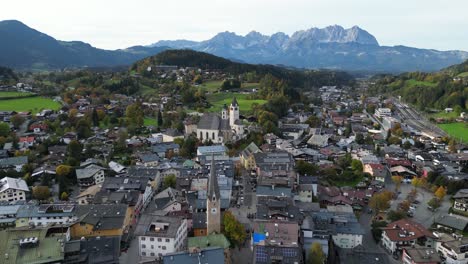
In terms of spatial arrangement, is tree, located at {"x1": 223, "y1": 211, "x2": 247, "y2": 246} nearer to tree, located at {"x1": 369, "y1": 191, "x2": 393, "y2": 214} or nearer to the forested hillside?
tree, located at {"x1": 369, "y1": 191, "x2": 393, "y2": 214}

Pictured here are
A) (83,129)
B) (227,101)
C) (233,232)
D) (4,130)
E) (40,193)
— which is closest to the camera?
(233,232)

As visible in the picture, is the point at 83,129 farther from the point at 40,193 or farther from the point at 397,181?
the point at 397,181

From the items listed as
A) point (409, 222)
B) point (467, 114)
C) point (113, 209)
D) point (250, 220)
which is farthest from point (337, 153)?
point (467, 114)

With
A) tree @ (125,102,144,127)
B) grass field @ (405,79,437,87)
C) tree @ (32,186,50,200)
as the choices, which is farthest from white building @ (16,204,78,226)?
grass field @ (405,79,437,87)

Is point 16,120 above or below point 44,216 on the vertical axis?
above

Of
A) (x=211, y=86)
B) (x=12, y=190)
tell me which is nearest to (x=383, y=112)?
(x=211, y=86)
